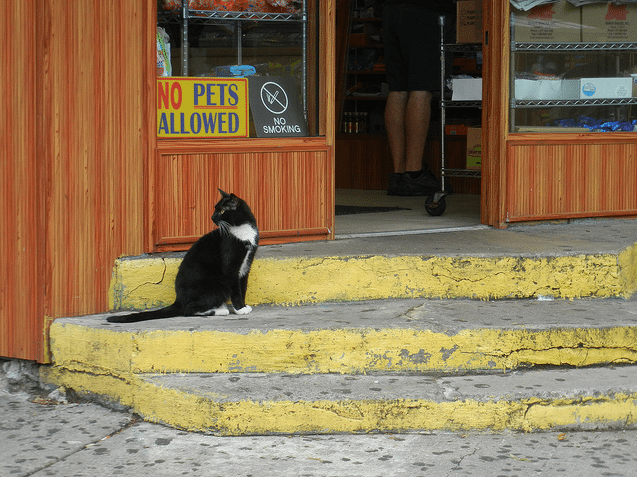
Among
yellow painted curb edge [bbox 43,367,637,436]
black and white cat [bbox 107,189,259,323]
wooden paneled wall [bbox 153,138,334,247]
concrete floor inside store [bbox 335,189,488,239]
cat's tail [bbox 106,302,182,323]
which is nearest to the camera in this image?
yellow painted curb edge [bbox 43,367,637,436]

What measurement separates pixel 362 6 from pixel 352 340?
6514mm

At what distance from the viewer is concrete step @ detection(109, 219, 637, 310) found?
4.31 metres

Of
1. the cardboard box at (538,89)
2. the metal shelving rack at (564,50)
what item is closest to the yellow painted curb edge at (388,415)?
the metal shelving rack at (564,50)

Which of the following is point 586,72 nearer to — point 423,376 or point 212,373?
point 423,376

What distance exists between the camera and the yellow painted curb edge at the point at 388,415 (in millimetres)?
3467

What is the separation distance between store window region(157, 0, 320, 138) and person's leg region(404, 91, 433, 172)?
2.86 metres

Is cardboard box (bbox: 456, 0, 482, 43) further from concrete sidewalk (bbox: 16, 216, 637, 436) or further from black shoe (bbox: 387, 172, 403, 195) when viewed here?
concrete sidewalk (bbox: 16, 216, 637, 436)

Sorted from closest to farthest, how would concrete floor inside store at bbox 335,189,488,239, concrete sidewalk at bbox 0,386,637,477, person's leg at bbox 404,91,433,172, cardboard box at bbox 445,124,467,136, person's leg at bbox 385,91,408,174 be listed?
1. concrete sidewalk at bbox 0,386,637,477
2. concrete floor inside store at bbox 335,189,488,239
3. person's leg at bbox 404,91,433,172
4. person's leg at bbox 385,91,408,174
5. cardboard box at bbox 445,124,467,136

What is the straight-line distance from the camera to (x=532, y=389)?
11.8 feet

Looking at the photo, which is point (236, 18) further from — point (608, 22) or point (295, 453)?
point (608, 22)

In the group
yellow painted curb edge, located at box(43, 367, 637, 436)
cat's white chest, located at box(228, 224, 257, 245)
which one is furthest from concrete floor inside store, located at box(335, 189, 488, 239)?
yellow painted curb edge, located at box(43, 367, 637, 436)

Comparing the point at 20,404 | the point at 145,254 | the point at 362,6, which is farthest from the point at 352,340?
the point at 362,6

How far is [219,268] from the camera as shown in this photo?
415 centimetres

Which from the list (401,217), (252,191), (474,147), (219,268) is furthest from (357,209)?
(219,268)
